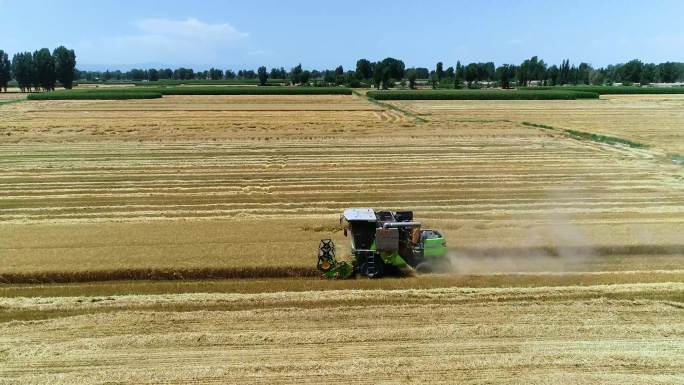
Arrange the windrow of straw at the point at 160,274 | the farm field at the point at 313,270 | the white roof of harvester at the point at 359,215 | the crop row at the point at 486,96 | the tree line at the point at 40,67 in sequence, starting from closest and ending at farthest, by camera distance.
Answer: the farm field at the point at 313,270 → the white roof of harvester at the point at 359,215 → the windrow of straw at the point at 160,274 → the crop row at the point at 486,96 → the tree line at the point at 40,67

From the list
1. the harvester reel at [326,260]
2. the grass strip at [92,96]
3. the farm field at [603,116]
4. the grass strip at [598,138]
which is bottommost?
the harvester reel at [326,260]

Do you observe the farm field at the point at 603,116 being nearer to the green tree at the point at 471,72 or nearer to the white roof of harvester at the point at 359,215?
the white roof of harvester at the point at 359,215

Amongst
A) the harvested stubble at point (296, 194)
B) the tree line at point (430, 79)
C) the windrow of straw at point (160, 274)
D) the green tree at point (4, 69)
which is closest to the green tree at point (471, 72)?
the tree line at point (430, 79)

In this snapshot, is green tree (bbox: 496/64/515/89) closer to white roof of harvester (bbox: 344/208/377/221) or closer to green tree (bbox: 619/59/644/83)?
green tree (bbox: 619/59/644/83)

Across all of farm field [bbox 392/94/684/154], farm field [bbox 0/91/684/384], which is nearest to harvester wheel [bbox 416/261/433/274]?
farm field [bbox 0/91/684/384]

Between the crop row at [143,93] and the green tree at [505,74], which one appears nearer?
the crop row at [143,93]

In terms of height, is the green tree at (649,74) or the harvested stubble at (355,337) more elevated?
the green tree at (649,74)

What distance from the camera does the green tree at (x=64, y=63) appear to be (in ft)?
435

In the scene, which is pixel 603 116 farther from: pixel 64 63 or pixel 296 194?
pixel 64 63

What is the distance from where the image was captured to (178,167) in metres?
Answer: 33.0

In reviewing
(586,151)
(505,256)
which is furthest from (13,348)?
(586,151)

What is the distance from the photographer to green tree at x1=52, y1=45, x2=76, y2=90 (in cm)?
13250

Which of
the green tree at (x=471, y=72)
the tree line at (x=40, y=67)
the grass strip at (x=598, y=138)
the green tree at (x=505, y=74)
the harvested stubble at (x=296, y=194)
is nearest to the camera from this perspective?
the harvested stubble at (x=296, y=194)

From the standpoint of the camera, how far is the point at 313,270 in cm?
1730
